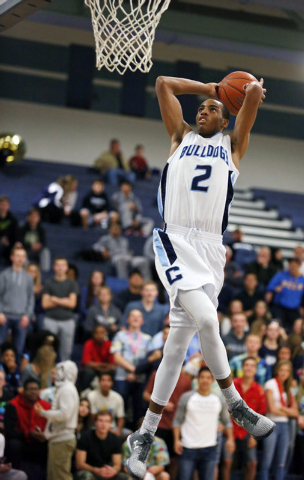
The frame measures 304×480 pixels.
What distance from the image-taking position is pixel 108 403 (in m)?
9.55

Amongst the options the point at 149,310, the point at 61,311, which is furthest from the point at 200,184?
the point at 61,311

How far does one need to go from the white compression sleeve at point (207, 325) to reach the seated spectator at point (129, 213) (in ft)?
32.5

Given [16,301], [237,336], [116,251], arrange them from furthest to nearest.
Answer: [116,251] → [237,336] → [16,301]

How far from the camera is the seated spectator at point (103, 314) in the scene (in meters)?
11.1

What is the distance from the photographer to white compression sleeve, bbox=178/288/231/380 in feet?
17.3

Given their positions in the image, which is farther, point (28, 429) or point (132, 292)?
point (132, 292)

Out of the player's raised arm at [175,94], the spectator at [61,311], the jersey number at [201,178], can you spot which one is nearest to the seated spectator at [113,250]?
the spectator at [61,311]

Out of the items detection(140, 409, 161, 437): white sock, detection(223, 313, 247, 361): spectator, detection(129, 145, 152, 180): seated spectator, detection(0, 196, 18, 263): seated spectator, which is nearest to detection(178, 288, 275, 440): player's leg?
detection(140, 409, 161, 437): white sock

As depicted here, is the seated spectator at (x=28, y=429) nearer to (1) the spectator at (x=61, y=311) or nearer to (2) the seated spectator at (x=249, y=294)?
(1) the spectator at (x=61, y=311)

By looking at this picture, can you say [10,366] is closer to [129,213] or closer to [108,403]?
[108,403]

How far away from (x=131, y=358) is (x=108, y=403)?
76 centimetres

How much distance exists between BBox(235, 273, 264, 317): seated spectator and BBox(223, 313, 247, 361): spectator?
1.48 meters

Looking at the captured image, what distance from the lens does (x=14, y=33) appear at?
1967cm

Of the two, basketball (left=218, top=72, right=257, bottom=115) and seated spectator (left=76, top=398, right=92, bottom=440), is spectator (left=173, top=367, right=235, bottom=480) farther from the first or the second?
basketball (left=218, top=72, right=257, bottom=115)
